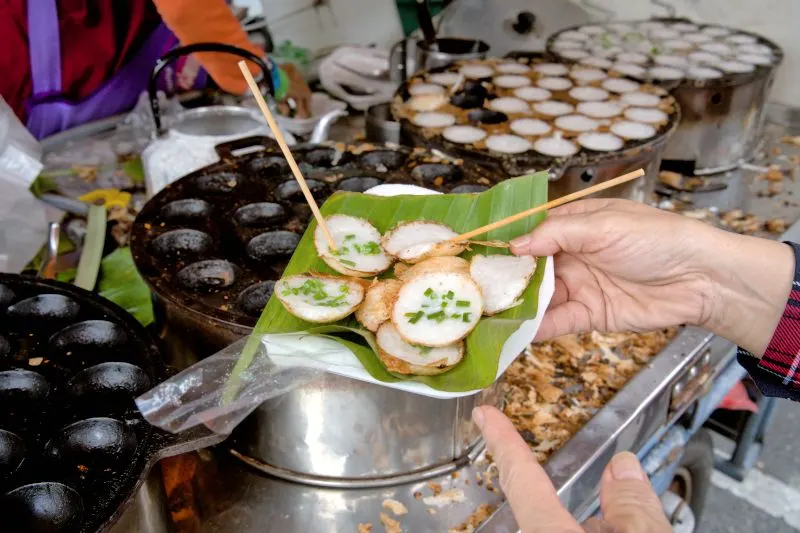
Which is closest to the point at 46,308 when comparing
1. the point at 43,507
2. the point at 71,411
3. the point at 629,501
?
the point at 71,411

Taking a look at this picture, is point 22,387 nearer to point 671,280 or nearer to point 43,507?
point 43,507

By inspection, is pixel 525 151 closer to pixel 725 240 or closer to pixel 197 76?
pixel 725 240

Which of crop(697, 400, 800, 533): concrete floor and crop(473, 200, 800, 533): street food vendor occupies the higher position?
crop(473, 200, 800, 533): street food vendor

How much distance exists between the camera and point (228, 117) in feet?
8.91

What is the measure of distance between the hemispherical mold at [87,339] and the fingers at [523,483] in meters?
0.87

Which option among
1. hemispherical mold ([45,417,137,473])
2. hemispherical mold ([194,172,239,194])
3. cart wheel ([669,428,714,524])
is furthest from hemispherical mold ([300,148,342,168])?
cart wheel ([669,428,714,524])

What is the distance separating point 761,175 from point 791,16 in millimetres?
1385

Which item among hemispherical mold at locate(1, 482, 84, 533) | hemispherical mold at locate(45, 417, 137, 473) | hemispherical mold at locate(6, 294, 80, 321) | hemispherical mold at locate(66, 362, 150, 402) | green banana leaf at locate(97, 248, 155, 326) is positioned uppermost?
hemispherical mold at locate(6, 294, 80, 321)

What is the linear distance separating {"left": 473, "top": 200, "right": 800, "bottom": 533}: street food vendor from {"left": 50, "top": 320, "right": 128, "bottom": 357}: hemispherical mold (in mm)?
943

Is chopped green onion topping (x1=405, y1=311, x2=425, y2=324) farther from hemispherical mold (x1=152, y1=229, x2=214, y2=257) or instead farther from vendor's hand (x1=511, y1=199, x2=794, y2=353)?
hemispherical mold (x1=152, y1=229, x2=214, y2=257)

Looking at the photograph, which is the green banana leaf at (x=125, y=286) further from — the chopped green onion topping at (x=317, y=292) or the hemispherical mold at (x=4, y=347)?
the chopped green onion topping at (x=317, y=292)

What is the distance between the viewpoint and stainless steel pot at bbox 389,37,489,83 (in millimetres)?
3621

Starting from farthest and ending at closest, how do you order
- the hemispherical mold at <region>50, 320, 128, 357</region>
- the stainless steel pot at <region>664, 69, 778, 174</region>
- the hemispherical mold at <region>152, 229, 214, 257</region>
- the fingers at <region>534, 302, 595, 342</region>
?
the stainless steel pot at <region>664, 69, 778, 174</region>
the fingers at <region>534, 302, 595, 342</region>
the hemispherical mold at <region>152, 229, 214, 257</region>
the hemispherical mold at <region>50, 320, 128, 357</region>

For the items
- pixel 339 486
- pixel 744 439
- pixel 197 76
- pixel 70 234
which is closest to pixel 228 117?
pixel 70 234
